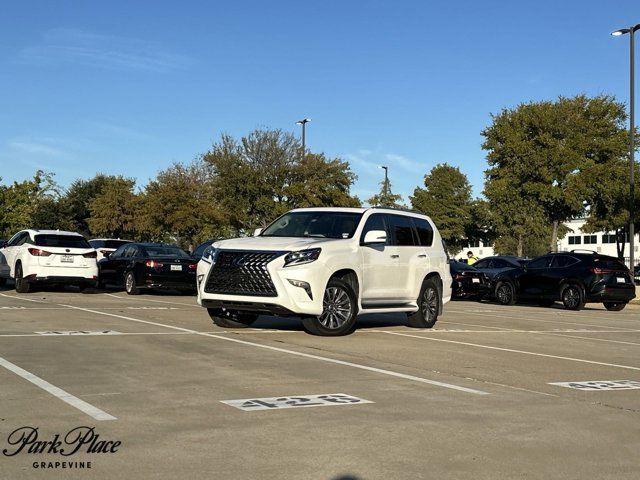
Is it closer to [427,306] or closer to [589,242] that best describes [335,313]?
[427,306]

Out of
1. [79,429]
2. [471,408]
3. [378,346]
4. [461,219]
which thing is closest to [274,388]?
[471,408]

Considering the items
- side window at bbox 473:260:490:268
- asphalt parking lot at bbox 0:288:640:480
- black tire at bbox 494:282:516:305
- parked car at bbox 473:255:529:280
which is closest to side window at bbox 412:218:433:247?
asphalt parking lot at bbox 0:288:640:480

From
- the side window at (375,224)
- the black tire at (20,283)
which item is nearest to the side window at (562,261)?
the side window at (375,224)

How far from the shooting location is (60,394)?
23.3 feet

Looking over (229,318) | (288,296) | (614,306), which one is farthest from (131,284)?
(614,306)

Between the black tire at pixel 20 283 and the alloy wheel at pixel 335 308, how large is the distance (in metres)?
12.2

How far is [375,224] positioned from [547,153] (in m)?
34.7

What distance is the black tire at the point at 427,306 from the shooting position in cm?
1474

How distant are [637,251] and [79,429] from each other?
9562 cm

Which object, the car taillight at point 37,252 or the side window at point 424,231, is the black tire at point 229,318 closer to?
the side window at point 424,231

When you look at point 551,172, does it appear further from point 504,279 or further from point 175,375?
point 175,375

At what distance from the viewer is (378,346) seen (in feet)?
37.9

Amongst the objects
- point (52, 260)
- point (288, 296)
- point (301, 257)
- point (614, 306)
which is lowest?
point (614, 306)

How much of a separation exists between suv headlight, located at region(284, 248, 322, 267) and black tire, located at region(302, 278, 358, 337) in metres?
0.53
